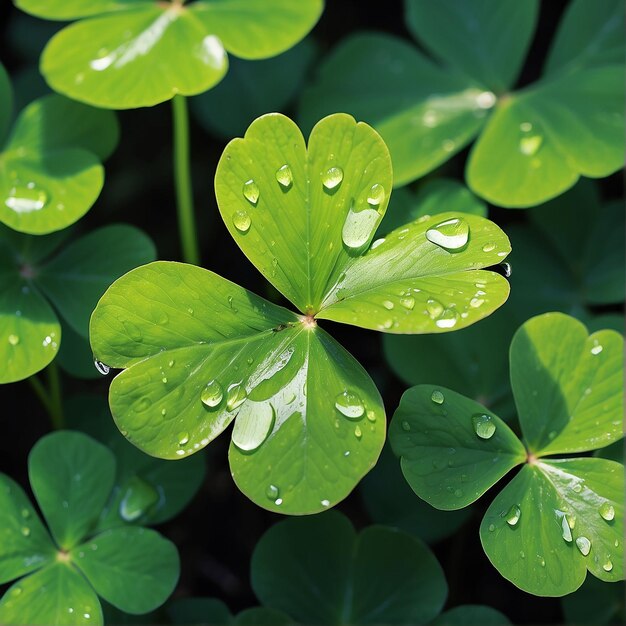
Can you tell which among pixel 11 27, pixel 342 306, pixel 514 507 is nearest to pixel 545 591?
pixel 514 507

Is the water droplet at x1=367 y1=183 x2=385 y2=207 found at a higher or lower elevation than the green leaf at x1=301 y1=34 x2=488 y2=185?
higher

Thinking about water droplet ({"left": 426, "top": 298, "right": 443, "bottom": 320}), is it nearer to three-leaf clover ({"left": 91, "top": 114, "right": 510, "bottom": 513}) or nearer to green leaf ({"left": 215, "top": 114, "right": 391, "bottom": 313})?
three-leaf clover ({"left": 91, "top": 114, "right": 510, "bottom": 513})

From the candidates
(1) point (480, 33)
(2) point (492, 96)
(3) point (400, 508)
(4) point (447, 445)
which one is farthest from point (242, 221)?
(1) point (480, 33)

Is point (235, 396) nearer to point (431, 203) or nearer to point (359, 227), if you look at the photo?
point (359, 227)

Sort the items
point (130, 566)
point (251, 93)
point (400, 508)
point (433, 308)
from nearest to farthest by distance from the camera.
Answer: point (433, 308)
point (130, 566)
point (400, 508)
point (251, 93)

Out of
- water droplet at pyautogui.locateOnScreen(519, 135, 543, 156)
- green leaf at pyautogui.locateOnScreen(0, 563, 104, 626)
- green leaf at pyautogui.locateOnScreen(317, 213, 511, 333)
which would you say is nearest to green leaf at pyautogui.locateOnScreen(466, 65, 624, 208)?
water droplet at pyautogui.locateOnScreen(519, 135, 543, 156)

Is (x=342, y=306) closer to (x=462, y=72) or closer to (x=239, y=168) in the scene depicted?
(x=239, y=168)

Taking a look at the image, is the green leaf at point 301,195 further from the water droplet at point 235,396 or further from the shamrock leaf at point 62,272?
the shamrock leaf at point 62,272
